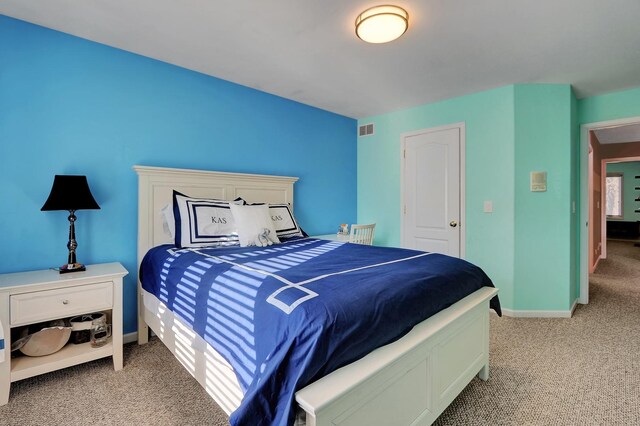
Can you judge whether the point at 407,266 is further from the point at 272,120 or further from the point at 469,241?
the point at 272,120

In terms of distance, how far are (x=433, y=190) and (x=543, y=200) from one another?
109 centimetres

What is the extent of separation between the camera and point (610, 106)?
331 centimetres

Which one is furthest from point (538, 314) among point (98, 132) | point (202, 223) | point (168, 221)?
point (98, 132)

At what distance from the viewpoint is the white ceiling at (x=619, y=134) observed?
459cm

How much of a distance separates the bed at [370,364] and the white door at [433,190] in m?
1.67

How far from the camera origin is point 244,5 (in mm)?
1922

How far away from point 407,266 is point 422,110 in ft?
8.81

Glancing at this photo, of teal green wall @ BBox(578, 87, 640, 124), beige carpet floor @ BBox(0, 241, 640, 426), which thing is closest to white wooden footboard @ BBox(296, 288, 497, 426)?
beige carpet floor @ BBox(0, 241, 640, 426)

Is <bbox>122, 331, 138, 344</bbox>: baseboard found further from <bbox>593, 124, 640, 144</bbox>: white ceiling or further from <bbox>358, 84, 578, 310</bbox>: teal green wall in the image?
<bbox>593, 124, 640, 144</bbox>: white ceiling

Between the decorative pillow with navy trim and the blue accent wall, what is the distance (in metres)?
0.55

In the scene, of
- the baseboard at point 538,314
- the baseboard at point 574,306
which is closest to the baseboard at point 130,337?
the baseboard at point 538,314

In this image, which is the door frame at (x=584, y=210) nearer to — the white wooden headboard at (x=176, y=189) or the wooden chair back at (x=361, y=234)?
the wooden chair back at (x=361, y=234)

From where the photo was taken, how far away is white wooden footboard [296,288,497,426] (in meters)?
1.02

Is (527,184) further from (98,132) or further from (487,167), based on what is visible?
(98,132)
